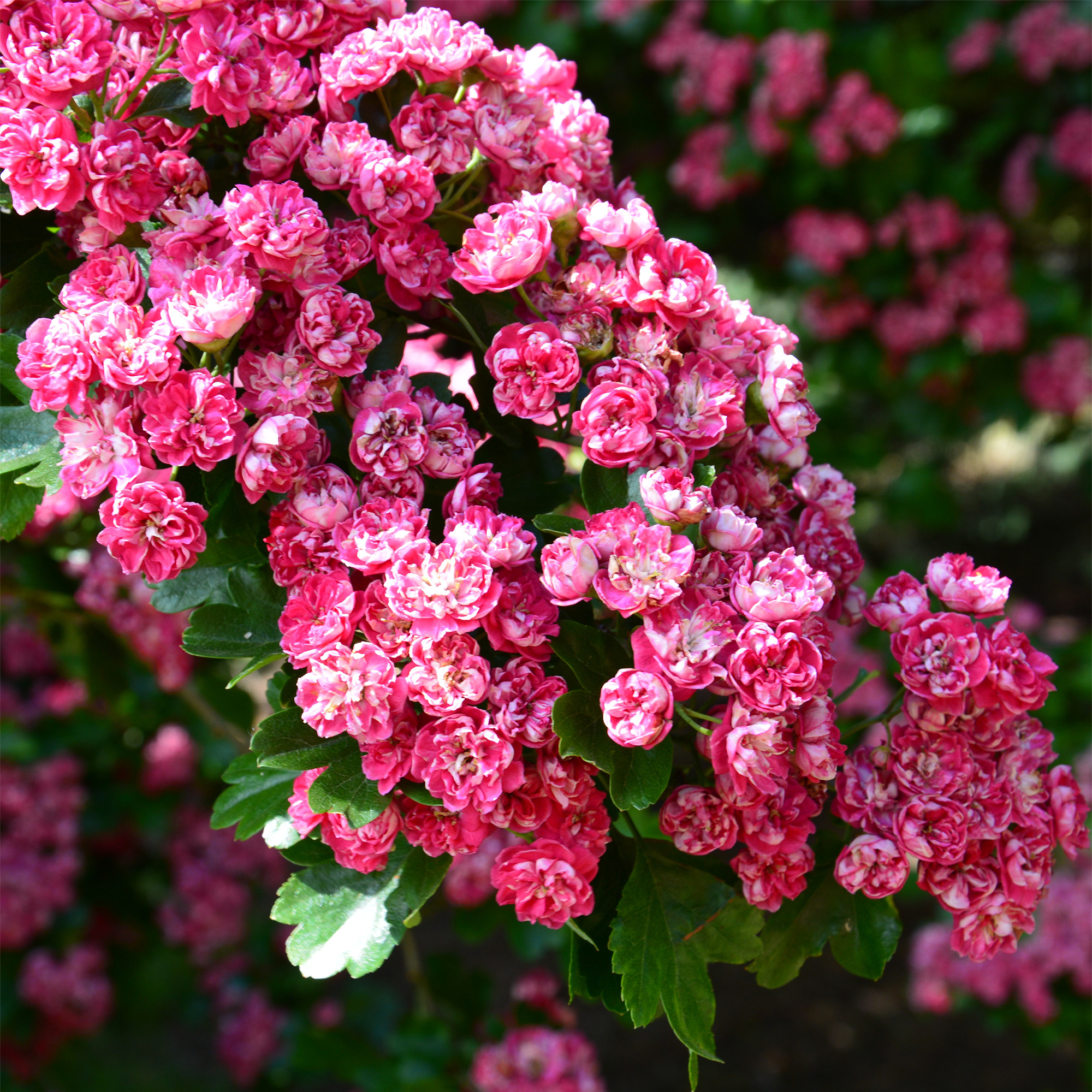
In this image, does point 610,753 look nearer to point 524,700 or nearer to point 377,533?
point 524,700


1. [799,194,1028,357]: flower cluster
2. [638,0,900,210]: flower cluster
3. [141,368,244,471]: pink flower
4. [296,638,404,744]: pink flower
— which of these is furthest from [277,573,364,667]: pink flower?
[799,194,1028,357]: flower cluster

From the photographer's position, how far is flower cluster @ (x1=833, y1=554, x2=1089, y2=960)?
30.8 inches

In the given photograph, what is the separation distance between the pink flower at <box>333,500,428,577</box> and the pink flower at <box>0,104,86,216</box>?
32 centimetres

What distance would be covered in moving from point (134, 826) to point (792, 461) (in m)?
2.17

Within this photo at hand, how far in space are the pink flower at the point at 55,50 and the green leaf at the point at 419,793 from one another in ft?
1.85

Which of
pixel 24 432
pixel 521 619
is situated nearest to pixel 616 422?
pixel 521 619

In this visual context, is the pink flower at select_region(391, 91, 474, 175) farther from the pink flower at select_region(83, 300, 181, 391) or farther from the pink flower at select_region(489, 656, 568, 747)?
the pink flower at select_region(489, 656, 568, 747)

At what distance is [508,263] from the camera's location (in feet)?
2.54

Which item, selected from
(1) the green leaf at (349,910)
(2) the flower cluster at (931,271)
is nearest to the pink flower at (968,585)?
(1) the green leaf at (349,910)

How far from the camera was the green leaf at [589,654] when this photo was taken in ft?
2.42

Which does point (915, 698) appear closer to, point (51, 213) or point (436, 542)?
point (436, 542)

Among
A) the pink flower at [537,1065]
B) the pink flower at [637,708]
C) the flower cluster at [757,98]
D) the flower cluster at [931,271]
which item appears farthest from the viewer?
the flower cluster at [931,271]

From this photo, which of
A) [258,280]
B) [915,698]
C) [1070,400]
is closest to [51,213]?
[258,280]

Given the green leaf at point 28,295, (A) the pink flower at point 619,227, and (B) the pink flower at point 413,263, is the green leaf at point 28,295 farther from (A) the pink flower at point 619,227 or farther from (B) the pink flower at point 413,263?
(A) the pink flower at point 619,227
